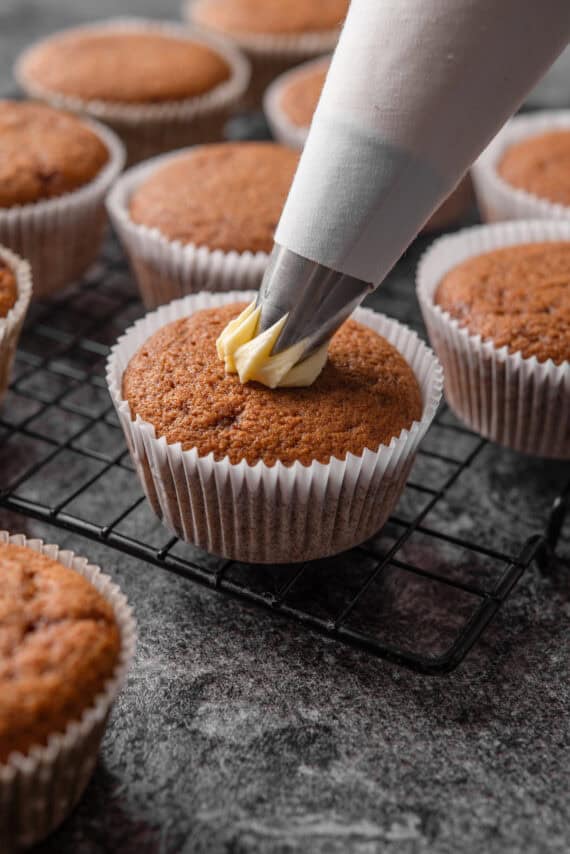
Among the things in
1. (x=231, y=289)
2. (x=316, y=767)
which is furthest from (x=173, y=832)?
(x=231, y=289)

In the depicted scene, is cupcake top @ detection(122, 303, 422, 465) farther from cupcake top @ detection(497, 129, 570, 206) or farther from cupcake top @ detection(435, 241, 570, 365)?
cupcake top @ detection(497, 129, 570, 206)

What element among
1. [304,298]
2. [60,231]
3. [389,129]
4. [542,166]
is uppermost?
[389,129]

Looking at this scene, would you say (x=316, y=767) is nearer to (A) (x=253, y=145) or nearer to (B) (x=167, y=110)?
(A) (x=253, y=145)

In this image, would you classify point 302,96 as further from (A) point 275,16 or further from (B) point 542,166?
(B) point 542,166

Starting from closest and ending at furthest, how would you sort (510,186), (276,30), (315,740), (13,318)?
(315,740), (13,318), (510,186), (276,30)

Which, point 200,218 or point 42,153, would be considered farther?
point 42,153

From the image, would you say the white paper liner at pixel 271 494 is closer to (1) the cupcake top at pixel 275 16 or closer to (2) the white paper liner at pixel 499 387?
(2) the white paper liner at pixel 499 387

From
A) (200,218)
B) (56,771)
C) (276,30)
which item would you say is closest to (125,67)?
(276,30)
